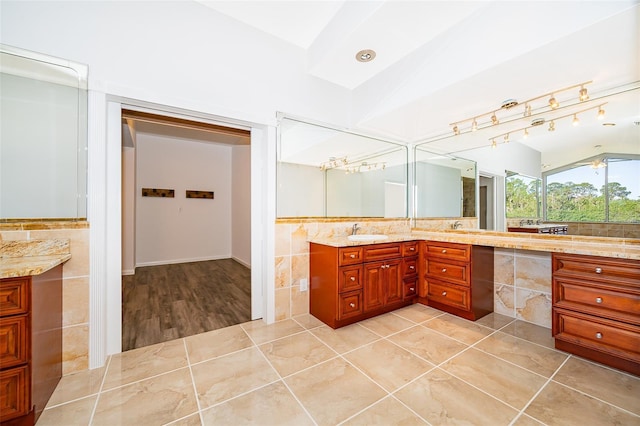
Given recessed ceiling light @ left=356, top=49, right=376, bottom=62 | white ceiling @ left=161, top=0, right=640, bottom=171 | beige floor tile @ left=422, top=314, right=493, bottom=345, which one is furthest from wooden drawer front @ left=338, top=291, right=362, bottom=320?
recessed ceiling light @ left=356, top=49, right=376, bottom=62

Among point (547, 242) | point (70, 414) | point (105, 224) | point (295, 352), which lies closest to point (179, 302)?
point (105, 224)

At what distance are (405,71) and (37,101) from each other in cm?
300

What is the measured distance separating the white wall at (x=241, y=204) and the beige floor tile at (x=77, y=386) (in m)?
3.52

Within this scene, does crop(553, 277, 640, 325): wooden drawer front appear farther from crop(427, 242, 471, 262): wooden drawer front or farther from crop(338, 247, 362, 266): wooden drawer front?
crop(338, 247, 362, 266): wooden drawer front

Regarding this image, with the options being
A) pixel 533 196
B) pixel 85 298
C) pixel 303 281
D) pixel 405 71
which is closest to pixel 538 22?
pixel 405 71

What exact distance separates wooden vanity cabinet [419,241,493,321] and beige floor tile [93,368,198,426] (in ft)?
8.28

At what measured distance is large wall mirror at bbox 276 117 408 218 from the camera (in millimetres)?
2836

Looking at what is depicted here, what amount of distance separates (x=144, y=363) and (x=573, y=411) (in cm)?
281

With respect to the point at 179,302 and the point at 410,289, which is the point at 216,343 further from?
the point at 410,289

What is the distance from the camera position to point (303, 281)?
2.83m

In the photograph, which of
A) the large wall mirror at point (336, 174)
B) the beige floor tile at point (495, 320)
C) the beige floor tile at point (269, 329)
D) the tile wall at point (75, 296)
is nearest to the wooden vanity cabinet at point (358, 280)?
the beige floor tile at point (269, 329)

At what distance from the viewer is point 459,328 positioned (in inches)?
98.3

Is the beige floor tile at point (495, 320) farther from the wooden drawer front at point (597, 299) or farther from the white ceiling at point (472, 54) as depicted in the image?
the white ceiling at point (472, 54)

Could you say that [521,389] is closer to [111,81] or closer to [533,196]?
[533,196]
